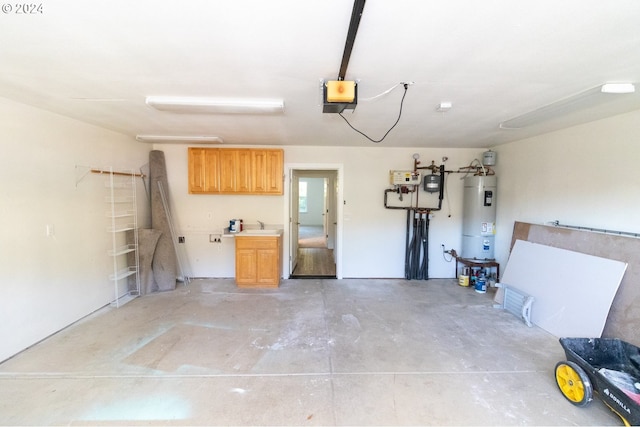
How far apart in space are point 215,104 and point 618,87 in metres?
3.31

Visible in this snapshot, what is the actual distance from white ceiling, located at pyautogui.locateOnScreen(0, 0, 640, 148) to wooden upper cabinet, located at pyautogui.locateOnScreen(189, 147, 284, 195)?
1778mm

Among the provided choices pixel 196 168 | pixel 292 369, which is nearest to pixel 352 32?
pixel 292 369

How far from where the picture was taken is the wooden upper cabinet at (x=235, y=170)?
4.59 m

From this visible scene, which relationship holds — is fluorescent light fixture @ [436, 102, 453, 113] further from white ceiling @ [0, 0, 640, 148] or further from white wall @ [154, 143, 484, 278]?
white wall @ [154, 143, 484, 278]

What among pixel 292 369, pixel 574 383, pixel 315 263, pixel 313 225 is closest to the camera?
pixel 574 383

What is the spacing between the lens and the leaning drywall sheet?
264cm

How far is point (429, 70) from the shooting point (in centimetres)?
186

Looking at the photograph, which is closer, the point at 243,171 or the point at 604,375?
the point at 604,375

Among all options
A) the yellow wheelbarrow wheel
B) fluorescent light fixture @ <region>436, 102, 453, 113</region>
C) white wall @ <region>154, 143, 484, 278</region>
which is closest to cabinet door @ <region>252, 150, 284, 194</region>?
white wall @ <region>154, 143, 484, 278</region>

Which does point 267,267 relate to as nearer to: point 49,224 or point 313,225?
point 49,224

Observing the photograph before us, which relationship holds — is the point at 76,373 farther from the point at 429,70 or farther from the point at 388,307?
A: the point at 429,70

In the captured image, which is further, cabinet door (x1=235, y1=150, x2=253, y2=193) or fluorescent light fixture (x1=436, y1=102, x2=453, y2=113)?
cabinet door (x1=235, y1=150, x2=253, y2=193)

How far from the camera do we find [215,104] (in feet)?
8.25

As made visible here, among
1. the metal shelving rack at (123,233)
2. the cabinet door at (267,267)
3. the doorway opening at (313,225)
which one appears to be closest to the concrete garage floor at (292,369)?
the metal shelving rack at (123,233)
